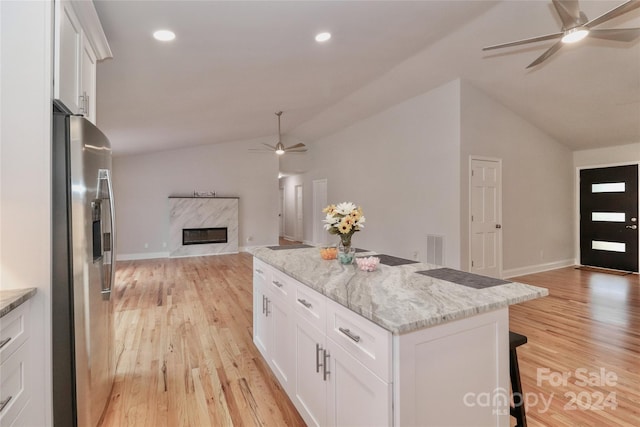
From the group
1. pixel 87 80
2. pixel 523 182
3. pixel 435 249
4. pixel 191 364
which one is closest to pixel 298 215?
pixel 435 249

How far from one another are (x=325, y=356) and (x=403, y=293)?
52 centimetres

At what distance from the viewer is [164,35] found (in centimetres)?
246

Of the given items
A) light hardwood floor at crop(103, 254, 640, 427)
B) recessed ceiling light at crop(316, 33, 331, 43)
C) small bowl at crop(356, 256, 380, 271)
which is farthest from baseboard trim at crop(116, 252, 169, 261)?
small bowl at crop(356, 256, 380, 271)

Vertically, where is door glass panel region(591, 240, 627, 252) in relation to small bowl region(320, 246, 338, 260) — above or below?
below

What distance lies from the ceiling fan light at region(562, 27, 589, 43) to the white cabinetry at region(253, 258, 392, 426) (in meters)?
2.80

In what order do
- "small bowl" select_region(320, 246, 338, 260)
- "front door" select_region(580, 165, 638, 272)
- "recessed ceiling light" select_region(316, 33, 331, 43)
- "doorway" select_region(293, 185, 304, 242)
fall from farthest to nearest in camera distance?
"doorway" select_region(293, 185, 304, 242) → "front door" select_region(580, 165, 638, 272) → "recessed ceiling light" select_region(316, 33, 331, 43) → "small bowl" select_region(320, 246, 338, 260)

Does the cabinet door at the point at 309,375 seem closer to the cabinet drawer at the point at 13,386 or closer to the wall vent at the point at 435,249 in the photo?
the cabinet drawer at the point at 13,386

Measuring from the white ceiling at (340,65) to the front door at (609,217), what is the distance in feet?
2.27

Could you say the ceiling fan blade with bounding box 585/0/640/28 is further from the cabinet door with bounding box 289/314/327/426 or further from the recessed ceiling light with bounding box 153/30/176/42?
the recessed ceiling light with bounding box 153/30/176/42

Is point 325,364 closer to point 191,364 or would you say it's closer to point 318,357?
point 318,357

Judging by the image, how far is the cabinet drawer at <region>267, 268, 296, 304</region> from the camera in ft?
6.86

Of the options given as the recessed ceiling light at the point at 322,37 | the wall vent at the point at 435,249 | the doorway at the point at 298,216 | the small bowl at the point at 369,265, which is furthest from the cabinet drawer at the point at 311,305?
the doorway at the point at 298,216

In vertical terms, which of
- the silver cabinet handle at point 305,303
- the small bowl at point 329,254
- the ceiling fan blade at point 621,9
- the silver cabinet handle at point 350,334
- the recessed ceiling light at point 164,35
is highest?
the recessed ceiling light at point 164,35

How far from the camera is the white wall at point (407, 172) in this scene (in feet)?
17.0
